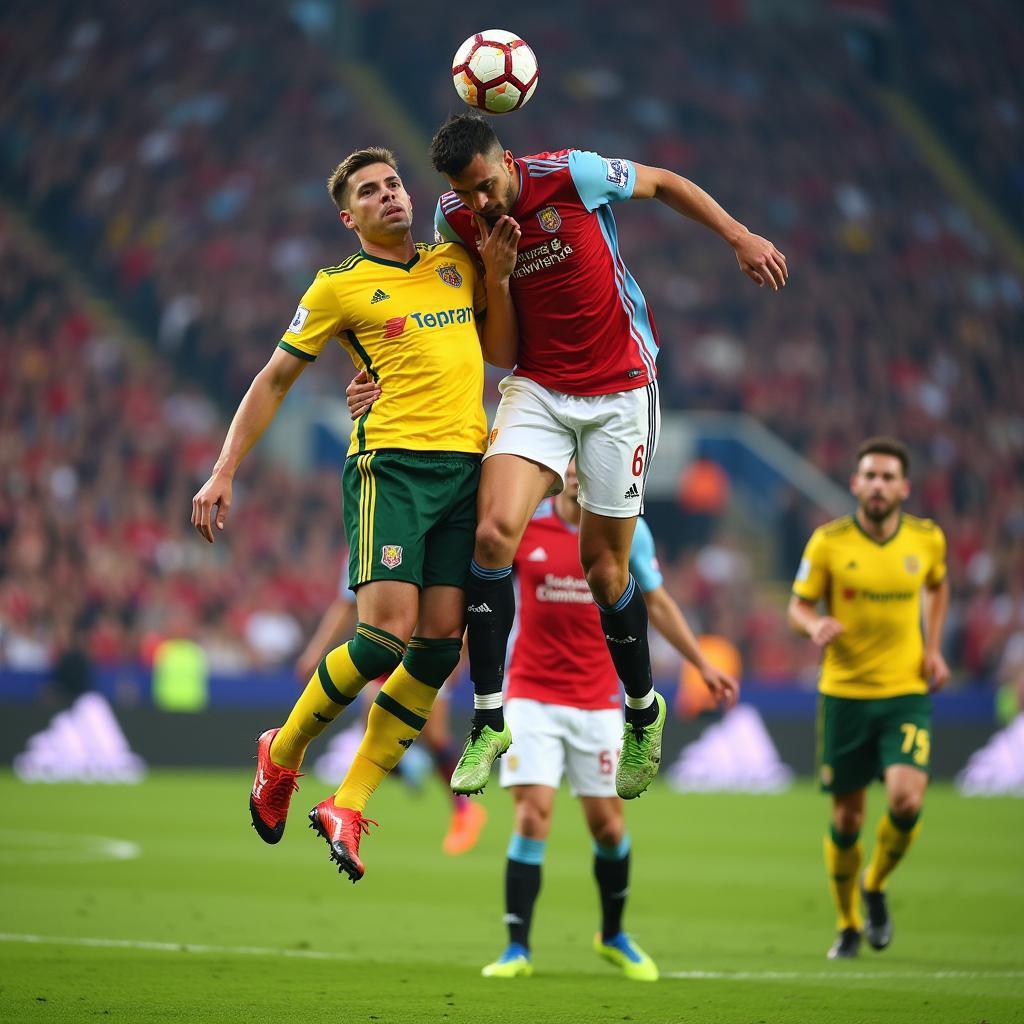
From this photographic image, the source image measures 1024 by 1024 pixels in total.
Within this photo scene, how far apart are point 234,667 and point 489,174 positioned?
15238 millimetres

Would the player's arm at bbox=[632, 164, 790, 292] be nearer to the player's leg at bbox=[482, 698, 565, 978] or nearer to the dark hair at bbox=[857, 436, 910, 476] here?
the player's leg at bbox=[482, 698, 565, 978]

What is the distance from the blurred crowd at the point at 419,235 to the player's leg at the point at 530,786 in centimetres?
1254

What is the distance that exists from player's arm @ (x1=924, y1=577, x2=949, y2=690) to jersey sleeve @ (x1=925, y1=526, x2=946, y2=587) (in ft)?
0.12

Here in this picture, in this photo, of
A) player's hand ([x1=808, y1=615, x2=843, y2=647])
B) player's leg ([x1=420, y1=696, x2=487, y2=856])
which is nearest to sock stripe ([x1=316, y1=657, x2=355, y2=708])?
player's hand ([x1=808, y1=615, x2=843, y2=647])

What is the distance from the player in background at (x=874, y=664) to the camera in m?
9.55

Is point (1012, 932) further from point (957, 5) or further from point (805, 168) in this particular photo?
point (957, 5)

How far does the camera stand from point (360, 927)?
10.1 m

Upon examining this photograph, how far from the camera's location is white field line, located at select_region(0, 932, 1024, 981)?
27.5 ft

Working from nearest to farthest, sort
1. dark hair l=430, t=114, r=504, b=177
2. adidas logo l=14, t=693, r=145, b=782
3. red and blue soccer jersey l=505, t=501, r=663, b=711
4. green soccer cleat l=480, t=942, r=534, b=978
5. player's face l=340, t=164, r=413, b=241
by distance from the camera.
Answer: dark hair l=430, t=114, r=504, b=177, player's face l=340, t=164, r=413, b=241, green soccer cleat l=480, t=942, r=534, b=978, red and blue soccer jersey l=505, t=501, r=663, b=711, adidas logo l=14, t=693, r=145, b=782

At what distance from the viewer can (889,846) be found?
31.4 ft

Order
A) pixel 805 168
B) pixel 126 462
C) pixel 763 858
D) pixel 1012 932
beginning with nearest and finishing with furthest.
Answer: pixel 1012 932 < pixel 763 858 < pixel 126 462 < pixel 805 168

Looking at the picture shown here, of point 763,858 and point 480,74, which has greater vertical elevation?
point 480,74

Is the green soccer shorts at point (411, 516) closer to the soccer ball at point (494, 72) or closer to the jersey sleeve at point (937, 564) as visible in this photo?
the soccer ball at point (494, 72)

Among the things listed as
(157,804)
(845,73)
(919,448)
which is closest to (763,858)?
(157,804)
